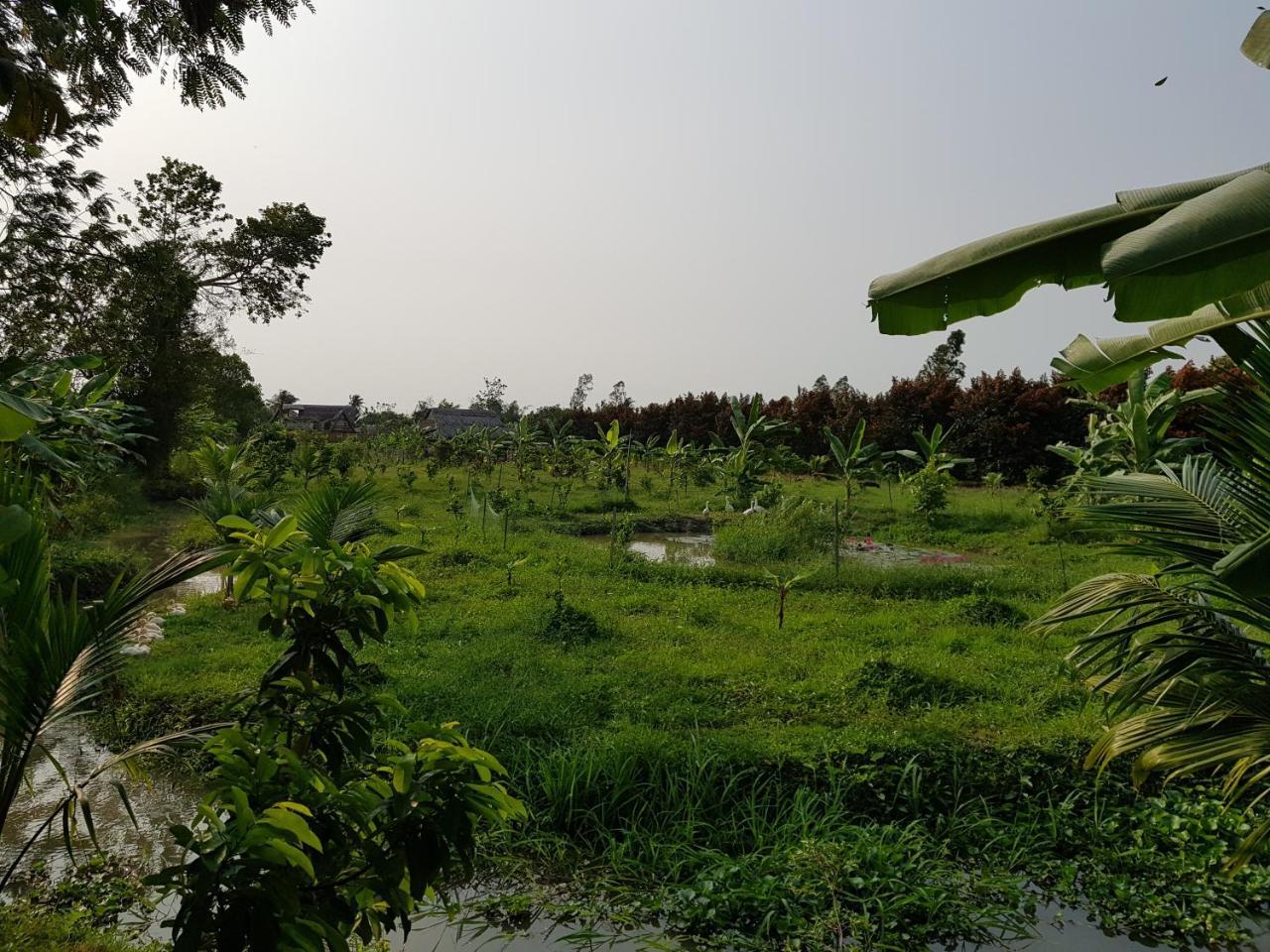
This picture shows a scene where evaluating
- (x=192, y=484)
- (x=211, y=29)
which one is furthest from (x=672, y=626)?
(x=192, y=484)

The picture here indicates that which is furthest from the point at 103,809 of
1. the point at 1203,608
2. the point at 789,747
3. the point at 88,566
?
the point at 1203,608

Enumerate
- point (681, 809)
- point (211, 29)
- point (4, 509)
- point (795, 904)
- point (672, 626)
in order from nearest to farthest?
point (4, 509), point (795, 904), point (681, 809), point (211, 29), point (672, 626)

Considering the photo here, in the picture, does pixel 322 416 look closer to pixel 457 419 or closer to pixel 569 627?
pixel 457 419

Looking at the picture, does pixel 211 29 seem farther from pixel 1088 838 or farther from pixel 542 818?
pixel 1088 838

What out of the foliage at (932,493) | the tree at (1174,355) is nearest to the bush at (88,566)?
the tree at (1174,355)

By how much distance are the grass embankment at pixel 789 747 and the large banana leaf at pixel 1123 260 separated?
44.2 inches

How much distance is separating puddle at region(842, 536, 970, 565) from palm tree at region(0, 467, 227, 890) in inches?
331

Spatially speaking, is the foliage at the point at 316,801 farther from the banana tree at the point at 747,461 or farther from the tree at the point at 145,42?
the banana tree at the point at 747,461

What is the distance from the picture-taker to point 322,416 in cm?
5269

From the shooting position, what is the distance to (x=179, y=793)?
3922 millimetres

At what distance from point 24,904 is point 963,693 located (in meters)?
4.54

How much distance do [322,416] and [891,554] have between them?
4888 cm

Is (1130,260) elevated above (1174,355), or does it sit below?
above

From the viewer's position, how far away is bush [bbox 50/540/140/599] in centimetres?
698
